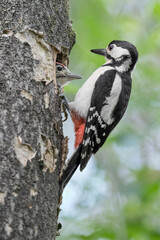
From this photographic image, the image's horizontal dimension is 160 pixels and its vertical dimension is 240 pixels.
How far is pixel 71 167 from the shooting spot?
2.79 m

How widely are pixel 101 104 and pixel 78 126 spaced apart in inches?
11.3

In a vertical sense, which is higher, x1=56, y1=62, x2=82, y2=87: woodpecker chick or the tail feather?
x1=56, y1=62, x2=82, y2=87: woodpecker chick

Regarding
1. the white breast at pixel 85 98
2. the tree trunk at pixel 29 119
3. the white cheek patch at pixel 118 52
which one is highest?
the white cheek patch at pixel 118 52

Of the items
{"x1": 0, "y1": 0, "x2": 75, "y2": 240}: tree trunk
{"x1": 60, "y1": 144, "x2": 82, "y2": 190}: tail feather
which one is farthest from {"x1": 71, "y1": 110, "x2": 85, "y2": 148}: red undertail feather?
{"x1": 0, "y1": 0, "x2": 75, "y2": 240}: tree trunk

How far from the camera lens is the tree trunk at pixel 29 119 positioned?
6.04ft

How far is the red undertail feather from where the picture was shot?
3.26 metres

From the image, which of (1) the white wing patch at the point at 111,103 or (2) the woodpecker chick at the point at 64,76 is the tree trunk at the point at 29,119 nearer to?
(2) the woodpecker chick at the point at 64,76

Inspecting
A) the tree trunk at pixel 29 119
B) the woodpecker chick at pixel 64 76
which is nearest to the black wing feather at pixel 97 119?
the woodpecker chick at pixel 64 76

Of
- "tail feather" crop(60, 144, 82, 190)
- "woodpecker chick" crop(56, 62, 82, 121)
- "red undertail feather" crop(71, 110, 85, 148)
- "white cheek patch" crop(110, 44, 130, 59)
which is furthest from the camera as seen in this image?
"white cheek patch" crop(110, 44, 130, 59)

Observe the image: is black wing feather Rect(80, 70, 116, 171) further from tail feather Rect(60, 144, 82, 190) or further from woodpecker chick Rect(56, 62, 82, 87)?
woodpecker chick Rect(56, 62, 82, 87)

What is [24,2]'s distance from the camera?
2430 millimetres

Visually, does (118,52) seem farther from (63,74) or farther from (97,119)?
(97,119)

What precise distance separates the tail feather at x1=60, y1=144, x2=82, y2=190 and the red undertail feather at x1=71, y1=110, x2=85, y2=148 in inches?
5.3

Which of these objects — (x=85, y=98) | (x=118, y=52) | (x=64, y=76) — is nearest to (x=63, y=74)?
(x=64, y=76)
